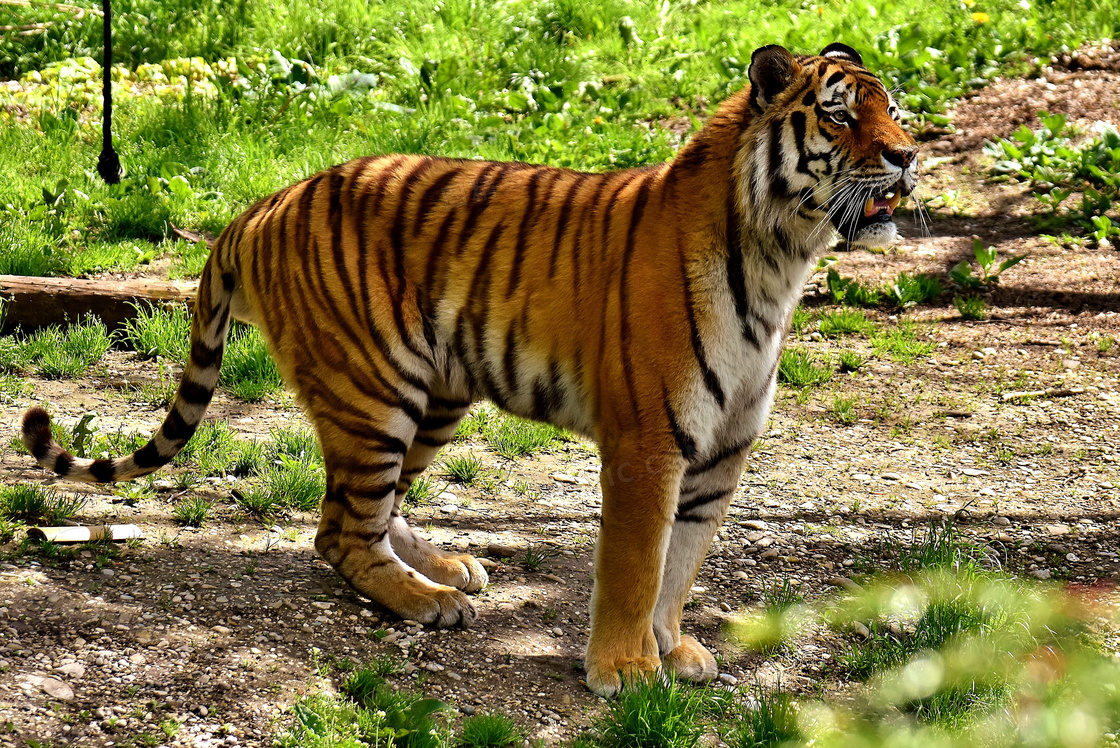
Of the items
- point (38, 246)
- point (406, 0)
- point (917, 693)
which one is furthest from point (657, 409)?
point (406, 0)

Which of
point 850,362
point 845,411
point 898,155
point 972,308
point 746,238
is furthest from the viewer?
point 972,308

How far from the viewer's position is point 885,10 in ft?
30.4

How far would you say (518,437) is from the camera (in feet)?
16.4

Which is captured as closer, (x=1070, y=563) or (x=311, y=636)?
(x=311, y=636)

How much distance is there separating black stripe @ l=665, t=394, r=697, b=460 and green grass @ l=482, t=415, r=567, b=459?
5.89ft

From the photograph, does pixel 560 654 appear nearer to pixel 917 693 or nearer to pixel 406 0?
pixel 917 693

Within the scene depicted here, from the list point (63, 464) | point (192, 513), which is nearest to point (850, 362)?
point (192, 513)

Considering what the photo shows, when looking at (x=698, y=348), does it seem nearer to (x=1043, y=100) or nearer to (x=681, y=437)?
(x=681, y=437)

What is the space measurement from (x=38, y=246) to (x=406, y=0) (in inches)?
175

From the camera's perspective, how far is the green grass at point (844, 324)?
6207mm

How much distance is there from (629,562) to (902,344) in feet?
11.0

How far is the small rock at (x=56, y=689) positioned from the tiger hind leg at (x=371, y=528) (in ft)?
3.05

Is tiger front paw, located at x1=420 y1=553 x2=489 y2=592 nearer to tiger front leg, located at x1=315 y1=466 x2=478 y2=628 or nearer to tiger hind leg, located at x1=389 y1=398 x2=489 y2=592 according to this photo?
tiger hind leg, located at x1=389 y1=398 x2=489 y2=592

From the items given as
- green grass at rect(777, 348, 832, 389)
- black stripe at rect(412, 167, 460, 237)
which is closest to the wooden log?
black stripe at rect(412, 167, 460, 237)
